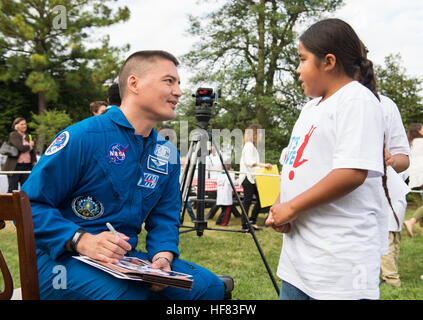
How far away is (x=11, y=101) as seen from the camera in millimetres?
17969

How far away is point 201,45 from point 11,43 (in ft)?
29.8

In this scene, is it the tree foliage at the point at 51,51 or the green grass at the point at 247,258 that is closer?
the green grass at the point at 247,258

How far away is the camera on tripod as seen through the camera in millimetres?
3666

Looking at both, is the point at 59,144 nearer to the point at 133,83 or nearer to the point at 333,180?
the point at 133,83

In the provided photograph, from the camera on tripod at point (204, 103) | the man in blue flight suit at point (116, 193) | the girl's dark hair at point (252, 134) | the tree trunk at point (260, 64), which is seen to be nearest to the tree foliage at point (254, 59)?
the tree trunk at point (260, 64)

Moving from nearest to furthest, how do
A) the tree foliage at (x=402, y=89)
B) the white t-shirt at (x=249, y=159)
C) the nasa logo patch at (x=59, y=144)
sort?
the nasa logo patch at (x=59, y=144) < the white t-shirt at (x=249, y=159) < the tree foliage at (x=402, y=89)

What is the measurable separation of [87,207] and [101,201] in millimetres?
61

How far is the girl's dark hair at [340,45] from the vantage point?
125 cm

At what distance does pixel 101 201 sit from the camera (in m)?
1.46

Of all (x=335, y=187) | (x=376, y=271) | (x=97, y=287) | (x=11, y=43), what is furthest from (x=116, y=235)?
(x=11, y=43)

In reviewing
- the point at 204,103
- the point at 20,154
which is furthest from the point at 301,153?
the point at 20,154

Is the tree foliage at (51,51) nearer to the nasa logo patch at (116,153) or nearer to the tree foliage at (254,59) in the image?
the tree foliage at (254,59)

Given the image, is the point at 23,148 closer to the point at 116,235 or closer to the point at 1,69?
the point at 116,235

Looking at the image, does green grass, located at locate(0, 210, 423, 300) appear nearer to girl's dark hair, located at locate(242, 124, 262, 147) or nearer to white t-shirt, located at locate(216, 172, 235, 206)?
white t-shirt, located at locate(216, 172, 235, 206)
